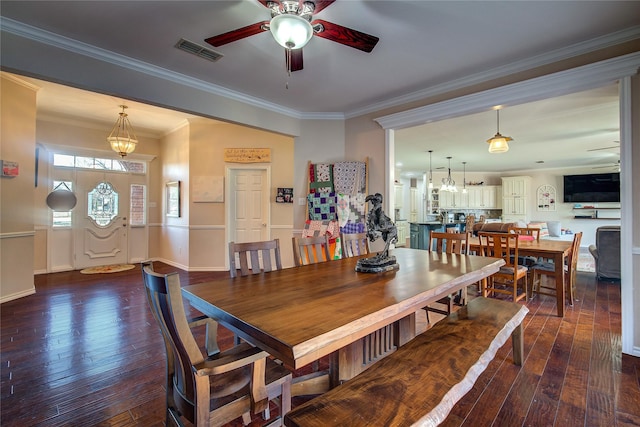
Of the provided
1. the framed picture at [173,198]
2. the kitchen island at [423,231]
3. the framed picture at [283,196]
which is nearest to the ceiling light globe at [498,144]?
the kitchen island at [423,231]

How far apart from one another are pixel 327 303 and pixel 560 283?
3.27 m

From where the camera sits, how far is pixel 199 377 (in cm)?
106

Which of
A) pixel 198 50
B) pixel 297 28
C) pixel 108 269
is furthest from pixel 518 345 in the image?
pixel 108 269

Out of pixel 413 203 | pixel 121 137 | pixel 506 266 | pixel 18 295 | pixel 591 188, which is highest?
pixel 121 137

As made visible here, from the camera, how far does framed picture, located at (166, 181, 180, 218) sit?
19.2 ft

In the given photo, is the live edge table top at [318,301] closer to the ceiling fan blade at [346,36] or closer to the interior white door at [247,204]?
the ceiling fan blade at [346,36]

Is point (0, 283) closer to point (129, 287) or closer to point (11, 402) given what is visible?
point (129, 287)

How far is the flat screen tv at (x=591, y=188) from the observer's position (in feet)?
26.9

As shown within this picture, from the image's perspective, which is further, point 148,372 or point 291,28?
point 148,372

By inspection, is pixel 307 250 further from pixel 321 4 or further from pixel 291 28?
pixel 321 4

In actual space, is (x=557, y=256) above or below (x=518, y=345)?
above

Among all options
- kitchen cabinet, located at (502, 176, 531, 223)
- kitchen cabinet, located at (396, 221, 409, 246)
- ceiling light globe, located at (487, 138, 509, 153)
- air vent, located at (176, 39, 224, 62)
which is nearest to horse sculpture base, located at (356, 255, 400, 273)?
air vent, located at (176, 39, 224, 62)

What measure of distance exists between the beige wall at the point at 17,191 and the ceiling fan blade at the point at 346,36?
13.8 feet

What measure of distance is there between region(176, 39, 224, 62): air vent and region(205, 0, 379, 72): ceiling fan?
71 cm
